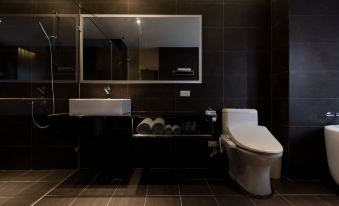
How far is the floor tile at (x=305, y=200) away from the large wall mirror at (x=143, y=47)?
150 centimetres

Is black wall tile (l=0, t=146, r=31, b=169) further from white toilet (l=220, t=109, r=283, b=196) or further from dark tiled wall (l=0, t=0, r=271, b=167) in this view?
white toilet (l=220, t=109, r=283, b=196)

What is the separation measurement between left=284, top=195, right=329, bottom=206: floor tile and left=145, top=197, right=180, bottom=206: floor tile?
Result: 977mm

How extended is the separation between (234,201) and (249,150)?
0.45 metres

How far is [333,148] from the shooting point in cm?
202

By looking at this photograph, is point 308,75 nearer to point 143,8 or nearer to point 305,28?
point 305,28

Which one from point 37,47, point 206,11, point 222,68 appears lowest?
point 222,68

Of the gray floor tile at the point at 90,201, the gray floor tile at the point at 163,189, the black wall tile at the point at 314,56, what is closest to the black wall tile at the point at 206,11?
the black wall tile at the point at 314,56

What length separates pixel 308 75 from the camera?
2.28 meters

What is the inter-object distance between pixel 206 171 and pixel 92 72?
5.85 ft

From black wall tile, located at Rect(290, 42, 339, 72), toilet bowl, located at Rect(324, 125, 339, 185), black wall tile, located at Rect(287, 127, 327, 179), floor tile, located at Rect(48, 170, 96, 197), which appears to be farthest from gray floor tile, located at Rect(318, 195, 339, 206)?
floor tile, located at Rect(48, 170, 96, 197)

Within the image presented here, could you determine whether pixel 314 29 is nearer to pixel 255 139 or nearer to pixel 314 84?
pixel 314 84

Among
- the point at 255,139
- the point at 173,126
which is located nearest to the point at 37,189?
the point at 173,126

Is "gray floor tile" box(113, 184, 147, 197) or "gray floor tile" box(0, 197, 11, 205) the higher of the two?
"gray floor tile" box(113, 184, 147, 197)

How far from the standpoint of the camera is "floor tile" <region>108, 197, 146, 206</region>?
1831 mm
